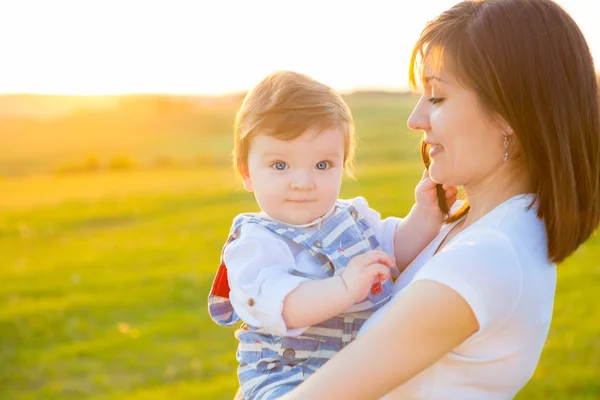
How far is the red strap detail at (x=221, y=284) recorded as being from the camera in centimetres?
279

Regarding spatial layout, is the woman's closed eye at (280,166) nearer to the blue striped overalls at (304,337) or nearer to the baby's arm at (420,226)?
the blue striped overalls at (304,337)

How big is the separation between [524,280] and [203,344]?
7492 millimetres

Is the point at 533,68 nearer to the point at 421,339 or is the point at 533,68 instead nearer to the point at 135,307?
the point at 421,339

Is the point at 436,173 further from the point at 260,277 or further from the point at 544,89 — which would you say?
the point at 260,277

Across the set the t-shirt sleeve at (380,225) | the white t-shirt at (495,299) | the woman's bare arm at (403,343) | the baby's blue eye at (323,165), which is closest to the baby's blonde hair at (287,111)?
the baby's blue eye at (323,165)

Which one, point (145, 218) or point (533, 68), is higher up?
point (533, 68)

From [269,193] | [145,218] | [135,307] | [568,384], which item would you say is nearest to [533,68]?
[269,193]

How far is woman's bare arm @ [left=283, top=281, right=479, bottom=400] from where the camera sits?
6.47ft

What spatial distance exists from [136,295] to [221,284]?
841cm

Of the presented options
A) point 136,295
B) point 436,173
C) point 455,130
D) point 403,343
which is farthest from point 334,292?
point 136,295

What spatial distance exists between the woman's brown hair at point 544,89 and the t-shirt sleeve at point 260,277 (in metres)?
0.79

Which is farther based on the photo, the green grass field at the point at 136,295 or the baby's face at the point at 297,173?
the green grass field at the point at 136,295

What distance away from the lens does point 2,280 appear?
39.7 feet

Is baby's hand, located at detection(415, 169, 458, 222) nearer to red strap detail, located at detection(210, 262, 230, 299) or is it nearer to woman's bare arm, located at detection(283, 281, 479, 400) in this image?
red strap detail, located at detection(210, 262, 230, 299)
